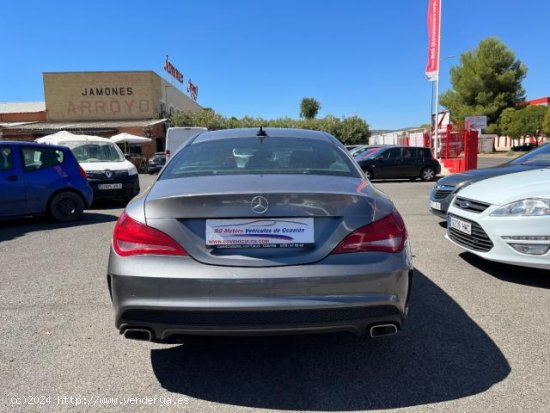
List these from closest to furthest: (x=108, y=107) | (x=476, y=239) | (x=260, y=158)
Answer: (x=260, y=158) < (x=476, y=239) < (x=108, y=107)

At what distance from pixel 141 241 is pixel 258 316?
0.76 metres

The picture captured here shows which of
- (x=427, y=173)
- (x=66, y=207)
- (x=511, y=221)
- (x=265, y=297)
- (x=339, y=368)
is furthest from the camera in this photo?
(x=427, y=173)

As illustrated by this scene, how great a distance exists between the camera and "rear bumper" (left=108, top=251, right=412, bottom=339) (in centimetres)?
244

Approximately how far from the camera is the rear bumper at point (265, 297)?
8.00 feet

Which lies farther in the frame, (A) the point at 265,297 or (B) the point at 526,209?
(B) the point at 526,209

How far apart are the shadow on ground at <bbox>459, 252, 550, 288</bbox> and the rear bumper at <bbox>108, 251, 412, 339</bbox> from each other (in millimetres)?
3009

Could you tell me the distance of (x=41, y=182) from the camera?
8773 mm

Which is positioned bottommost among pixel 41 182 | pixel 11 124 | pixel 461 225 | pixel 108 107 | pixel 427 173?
pixel 427 173

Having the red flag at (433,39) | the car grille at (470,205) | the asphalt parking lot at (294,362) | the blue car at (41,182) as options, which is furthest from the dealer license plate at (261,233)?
the red flag at (433,39)

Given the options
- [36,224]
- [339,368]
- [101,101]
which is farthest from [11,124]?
[339,368]

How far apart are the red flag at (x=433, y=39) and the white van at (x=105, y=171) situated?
58.8ft

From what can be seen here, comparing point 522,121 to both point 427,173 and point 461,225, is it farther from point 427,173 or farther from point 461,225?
point 461,225

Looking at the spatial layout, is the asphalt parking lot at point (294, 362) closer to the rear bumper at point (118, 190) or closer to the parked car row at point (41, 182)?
the parked car row at point (41, 182)

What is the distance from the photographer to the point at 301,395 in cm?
269
